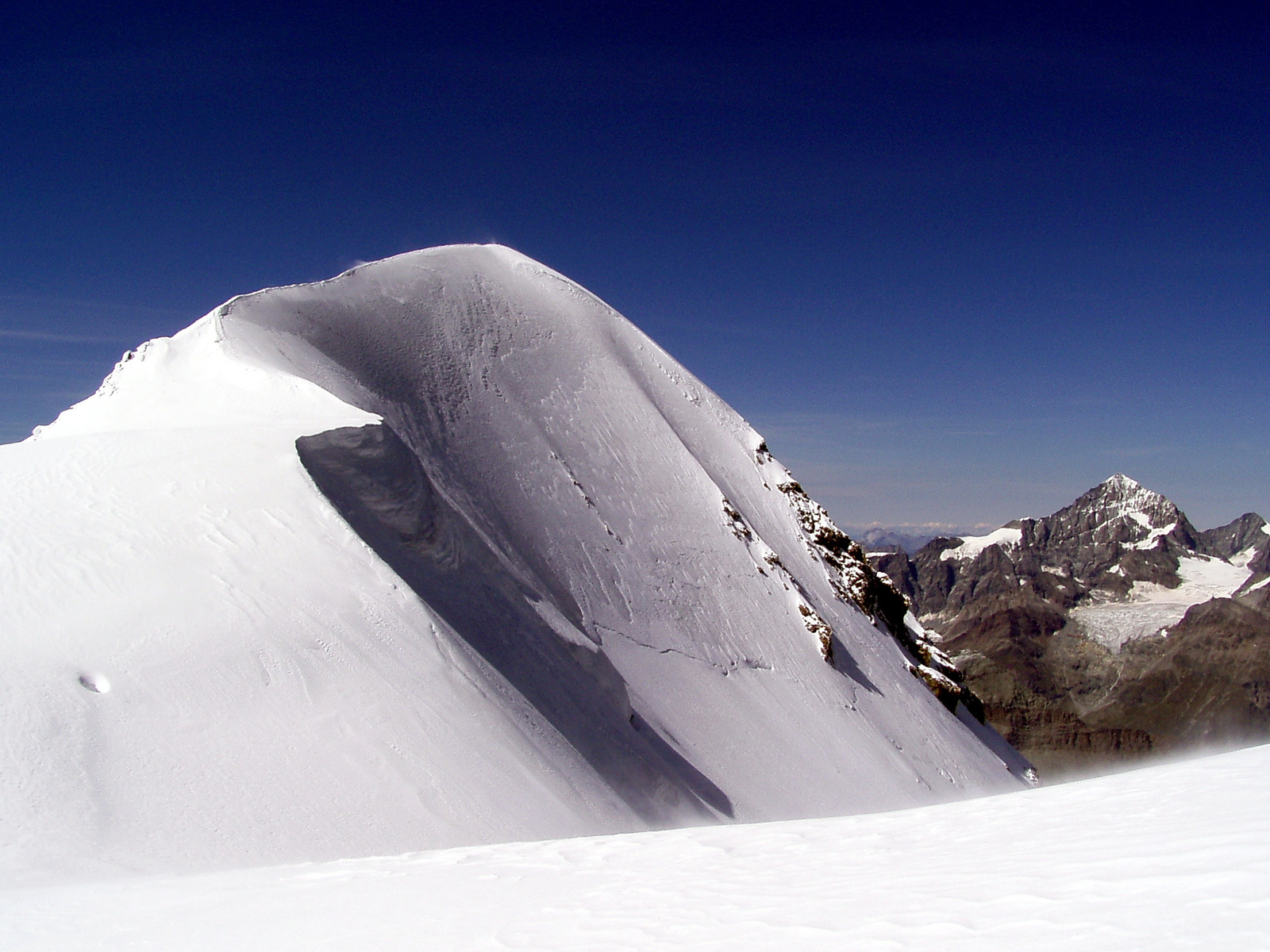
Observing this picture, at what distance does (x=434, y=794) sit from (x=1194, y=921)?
8.98 meters

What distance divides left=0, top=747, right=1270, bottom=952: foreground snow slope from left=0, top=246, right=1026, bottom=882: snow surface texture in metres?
2.13

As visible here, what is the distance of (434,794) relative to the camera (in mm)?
10953

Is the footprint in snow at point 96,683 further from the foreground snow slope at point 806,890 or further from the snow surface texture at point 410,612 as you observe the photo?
the foreground snow slope at point 806,890

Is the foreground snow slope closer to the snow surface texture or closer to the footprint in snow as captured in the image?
the snow surface texture

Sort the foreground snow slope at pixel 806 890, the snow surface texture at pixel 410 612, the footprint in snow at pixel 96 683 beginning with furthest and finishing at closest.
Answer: the footprint in snow at pixel 96 683, the snow surface texture at pixel 410 612, the foreground snow slope at pixel 806 890

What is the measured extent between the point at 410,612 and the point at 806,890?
32.8 ft

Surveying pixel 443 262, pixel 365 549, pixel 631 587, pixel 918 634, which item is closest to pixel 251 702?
pixel 365 549

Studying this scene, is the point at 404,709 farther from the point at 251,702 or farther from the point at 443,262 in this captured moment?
the point at 443,262

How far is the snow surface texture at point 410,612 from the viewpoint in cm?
992

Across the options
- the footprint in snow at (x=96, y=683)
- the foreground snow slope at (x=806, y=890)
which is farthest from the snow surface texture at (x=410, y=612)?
the foreground snow slope at (x=806, y=890)

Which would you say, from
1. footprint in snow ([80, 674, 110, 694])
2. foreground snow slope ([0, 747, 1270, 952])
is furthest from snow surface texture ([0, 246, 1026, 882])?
foreground snow slope ([0, 747, 1270, 952])

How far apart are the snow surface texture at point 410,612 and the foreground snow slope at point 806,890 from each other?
2132mm

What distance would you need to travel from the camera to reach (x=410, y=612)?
47.2 ft

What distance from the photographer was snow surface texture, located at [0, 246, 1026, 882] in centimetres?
992
